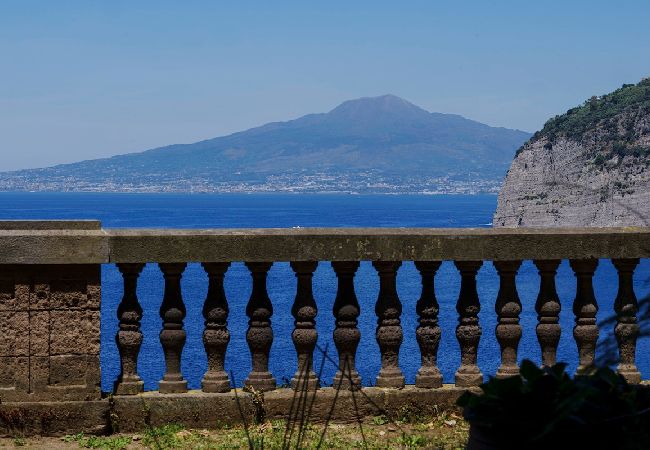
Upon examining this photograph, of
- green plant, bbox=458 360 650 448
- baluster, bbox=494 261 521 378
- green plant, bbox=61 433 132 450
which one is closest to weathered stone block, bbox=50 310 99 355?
green plant, bbox=61 433 132 450

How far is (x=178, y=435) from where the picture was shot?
21.5 feet

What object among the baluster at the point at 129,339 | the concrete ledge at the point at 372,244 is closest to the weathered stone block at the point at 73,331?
the baluster at the point at 129,339

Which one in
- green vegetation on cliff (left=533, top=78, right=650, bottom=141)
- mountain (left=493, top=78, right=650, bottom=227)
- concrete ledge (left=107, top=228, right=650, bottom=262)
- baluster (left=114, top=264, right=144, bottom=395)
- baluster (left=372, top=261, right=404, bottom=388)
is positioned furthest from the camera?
green vegetation on cliff (left=533, top=78, right=650, bottom=141)

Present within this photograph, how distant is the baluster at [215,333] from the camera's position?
670 centimetres

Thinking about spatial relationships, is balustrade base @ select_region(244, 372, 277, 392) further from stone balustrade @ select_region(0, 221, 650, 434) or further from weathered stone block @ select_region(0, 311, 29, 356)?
weathered stone block @ select_region(0, 311, 29, 356)

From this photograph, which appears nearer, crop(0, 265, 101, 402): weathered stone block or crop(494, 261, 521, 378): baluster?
crop(0, 265, 101, 402): weathered stone block

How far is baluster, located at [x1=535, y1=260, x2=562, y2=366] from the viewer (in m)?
7.01

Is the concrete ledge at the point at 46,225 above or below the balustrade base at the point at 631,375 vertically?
above

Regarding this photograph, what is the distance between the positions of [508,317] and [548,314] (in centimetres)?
27

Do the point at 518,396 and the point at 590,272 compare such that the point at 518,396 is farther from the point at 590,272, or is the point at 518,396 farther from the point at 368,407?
the point at 590,272

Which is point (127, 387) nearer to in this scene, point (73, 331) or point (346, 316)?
point (73, 331)

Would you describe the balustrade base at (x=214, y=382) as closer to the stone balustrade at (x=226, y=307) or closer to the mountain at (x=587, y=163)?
the stone balustrade at (x=226, y=307)

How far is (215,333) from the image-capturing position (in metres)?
6.72

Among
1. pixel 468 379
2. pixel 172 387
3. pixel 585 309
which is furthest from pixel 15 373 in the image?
pixel 585 309
